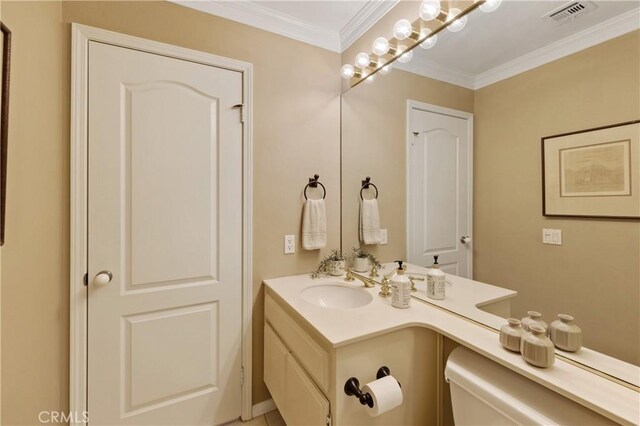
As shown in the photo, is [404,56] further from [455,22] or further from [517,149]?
[517,149]

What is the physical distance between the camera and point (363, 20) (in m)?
1.73

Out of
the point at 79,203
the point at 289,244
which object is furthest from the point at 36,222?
the point at 289,244

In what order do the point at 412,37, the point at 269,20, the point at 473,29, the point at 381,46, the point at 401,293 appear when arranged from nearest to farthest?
the point at 473,29, the point at 401,293, the point at 412,37, the point at 381,46, the point at 269,20

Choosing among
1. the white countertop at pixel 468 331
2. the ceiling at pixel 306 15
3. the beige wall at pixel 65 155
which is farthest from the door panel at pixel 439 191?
the ceiling at pixel 306 15

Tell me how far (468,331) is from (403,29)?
145 centimetres

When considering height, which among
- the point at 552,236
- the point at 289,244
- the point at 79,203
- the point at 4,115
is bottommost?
the point at 289,244

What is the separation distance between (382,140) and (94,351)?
1.88 m

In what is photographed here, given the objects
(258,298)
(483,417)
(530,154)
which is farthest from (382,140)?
(483,417)

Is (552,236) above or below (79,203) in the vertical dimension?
below

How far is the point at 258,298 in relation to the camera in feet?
5.63

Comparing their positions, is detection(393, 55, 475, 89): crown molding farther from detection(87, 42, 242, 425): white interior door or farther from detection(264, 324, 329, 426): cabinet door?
detection(264, 324, 329, 426): cabinet door

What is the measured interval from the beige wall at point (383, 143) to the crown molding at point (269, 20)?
41 centimetres

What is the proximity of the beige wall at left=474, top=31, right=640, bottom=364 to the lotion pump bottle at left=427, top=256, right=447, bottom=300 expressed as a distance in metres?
0.17

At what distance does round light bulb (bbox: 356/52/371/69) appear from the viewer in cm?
171
